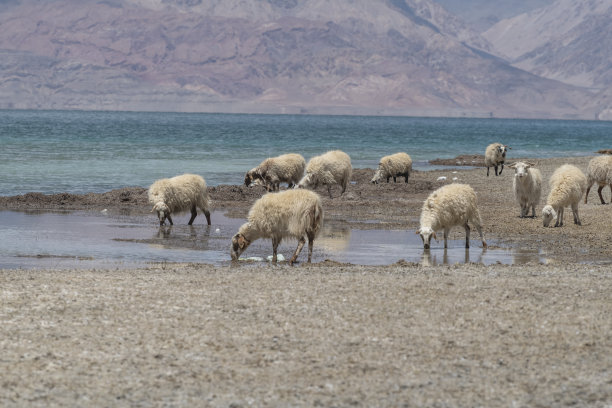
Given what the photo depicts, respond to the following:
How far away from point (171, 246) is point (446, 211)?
555 centimetres

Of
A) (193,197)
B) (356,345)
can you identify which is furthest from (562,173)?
(356,345)

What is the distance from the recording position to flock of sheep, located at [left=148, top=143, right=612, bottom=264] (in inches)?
635

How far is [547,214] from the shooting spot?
20.8 metres

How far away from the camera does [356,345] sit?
934 centimetres

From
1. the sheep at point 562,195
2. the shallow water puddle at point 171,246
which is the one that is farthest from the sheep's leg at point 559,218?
the shallow water puddle at point 171,246

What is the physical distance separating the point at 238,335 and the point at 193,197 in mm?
13288

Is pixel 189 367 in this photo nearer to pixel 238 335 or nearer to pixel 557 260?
pixel 238 335

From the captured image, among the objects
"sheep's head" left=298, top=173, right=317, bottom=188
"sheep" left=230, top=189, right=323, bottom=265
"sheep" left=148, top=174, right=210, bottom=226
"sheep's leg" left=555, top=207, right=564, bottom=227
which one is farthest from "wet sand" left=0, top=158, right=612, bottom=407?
"sheep's head" left=298, top=173, right=317, bottom=188

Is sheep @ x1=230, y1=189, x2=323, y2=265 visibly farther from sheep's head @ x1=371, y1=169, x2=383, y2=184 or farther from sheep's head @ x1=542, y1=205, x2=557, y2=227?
sheep's head @ x1=371, y1=169, x2=383, y2=184

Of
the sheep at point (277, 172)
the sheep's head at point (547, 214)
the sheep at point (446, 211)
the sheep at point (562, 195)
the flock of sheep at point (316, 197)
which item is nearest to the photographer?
the flock of sheep at point (316, 197)

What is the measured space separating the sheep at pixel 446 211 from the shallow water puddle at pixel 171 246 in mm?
396

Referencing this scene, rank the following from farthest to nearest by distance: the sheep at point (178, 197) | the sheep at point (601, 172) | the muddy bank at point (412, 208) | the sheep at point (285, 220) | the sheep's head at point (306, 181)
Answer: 1. the sheep's head at point (306, 181)
2. the sheep at point (601, 172)
3. the sheep at point (178, 197)
4. the muddy bank at point (412, 208)
5. the sheep at point (285, 220)

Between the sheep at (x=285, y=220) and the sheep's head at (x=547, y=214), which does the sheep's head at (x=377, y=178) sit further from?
the sheep at (x=285, y=220)

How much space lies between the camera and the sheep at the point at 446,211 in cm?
1791
